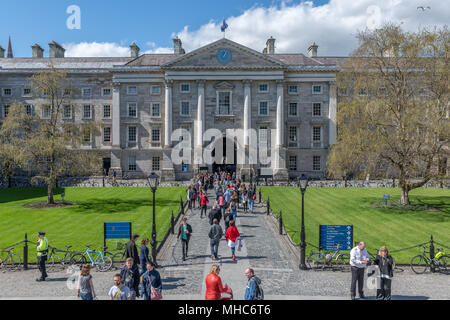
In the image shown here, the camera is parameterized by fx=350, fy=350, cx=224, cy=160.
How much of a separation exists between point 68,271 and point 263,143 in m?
39.0

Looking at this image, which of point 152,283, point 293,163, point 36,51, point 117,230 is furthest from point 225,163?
point 152,283

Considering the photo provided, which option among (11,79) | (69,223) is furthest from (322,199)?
(11,79)

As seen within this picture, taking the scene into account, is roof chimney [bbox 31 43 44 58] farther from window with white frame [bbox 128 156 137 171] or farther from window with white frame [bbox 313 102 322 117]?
window with white frame [bbox 313 102 322 117]

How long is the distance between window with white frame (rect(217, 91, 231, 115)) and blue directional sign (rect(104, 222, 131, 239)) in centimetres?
3631

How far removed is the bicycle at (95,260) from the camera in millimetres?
13570

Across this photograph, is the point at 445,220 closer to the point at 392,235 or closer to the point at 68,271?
the point at 392,235

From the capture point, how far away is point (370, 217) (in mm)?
23328

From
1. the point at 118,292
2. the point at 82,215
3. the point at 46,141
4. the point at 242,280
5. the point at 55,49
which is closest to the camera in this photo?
the point at 118,292

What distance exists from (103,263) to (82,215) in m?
11.4

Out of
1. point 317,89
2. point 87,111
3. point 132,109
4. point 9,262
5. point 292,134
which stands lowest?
point 9,262

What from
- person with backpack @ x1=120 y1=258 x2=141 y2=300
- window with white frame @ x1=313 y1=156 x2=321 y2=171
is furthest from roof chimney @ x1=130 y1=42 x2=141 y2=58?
person with backpack @ x1=120 y1=258 x2=141 y2=300

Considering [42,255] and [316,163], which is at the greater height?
[316,163]

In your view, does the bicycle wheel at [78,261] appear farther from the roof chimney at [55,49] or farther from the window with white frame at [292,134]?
the roof chimney at [55,49]

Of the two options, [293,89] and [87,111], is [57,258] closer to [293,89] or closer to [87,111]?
[87,111]
